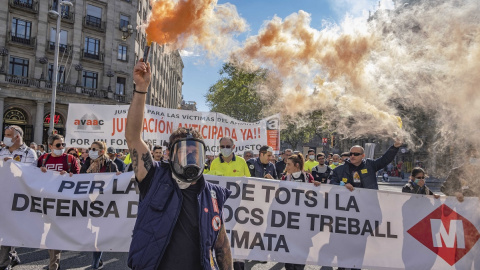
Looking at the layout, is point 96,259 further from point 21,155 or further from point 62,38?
point 62,38

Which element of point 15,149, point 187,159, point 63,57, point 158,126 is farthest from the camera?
point 63,57

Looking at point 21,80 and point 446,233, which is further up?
point 21,80

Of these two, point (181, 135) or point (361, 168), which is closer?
point (181, 135)

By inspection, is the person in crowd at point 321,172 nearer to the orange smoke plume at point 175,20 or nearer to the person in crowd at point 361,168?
the person in crowd at point 361,168

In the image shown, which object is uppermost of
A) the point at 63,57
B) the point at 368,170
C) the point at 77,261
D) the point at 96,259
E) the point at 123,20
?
the point at 123,20

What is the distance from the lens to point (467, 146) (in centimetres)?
630

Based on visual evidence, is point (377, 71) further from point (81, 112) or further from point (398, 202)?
point (81, 112)

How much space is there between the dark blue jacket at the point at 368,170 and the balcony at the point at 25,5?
115 feet

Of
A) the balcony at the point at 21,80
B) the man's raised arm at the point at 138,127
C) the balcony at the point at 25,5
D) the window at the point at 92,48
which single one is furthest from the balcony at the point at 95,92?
the man's raised arm at the point at 138,127

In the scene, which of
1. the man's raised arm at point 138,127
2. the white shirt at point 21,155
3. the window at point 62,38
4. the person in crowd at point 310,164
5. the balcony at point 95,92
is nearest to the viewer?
the man's raised arm at point 138,127

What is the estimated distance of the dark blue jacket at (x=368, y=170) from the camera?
5930 mm

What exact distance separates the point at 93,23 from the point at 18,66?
→ 8.32 m

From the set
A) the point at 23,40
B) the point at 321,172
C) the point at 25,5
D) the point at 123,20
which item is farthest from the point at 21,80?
the point at 321,172

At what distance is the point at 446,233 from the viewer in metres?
5.47
